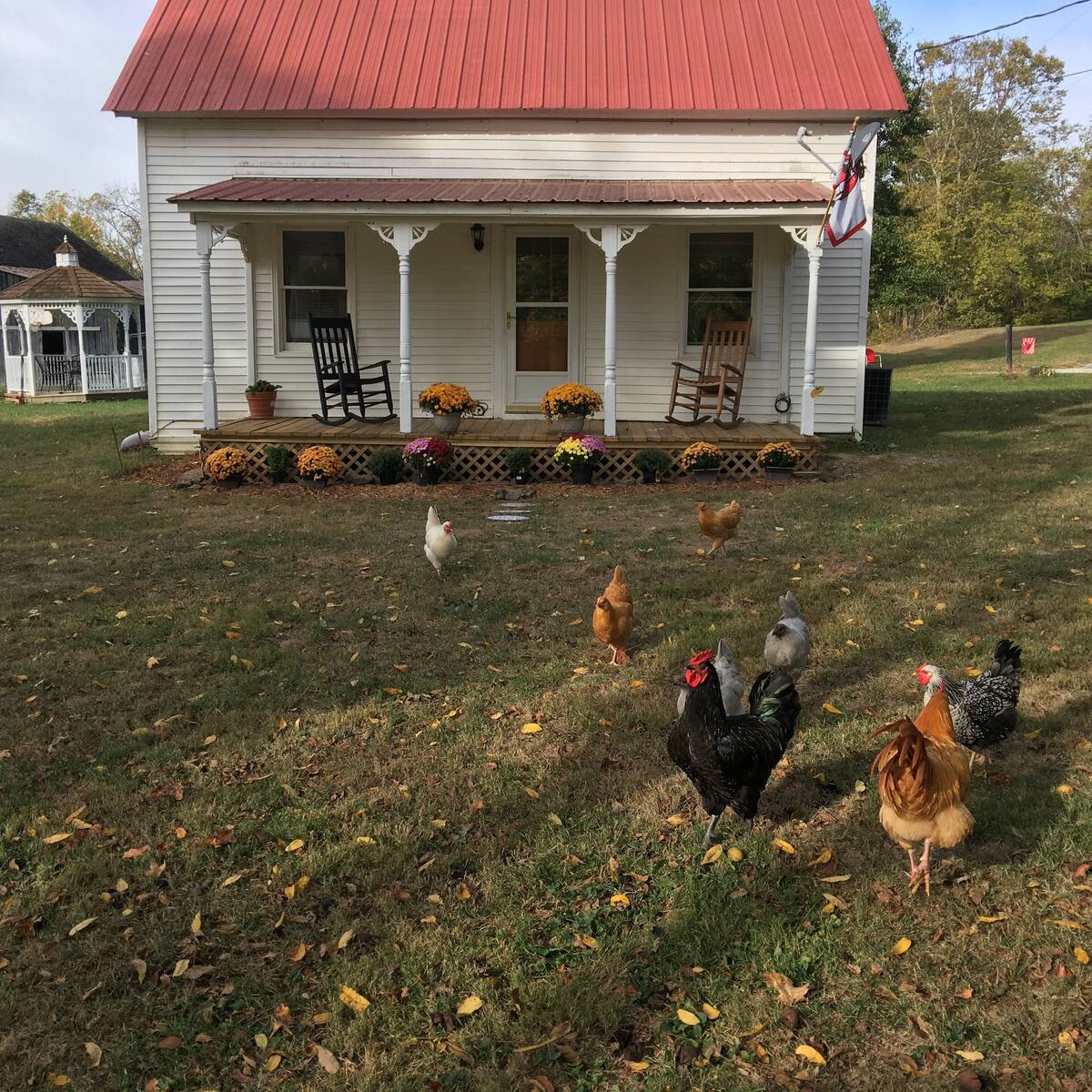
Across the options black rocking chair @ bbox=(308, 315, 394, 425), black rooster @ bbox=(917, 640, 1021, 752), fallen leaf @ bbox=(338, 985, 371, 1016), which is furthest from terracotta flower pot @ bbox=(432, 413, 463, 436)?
fallen leaf @ bbox=(338, 985, 371, 1016)

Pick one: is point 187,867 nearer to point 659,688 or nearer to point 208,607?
point 659,688

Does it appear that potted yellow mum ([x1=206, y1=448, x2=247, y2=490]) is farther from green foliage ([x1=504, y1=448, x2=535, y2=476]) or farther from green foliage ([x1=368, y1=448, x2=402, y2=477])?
green foliage ([x1=504, y1=448, x2=535, y2=476])

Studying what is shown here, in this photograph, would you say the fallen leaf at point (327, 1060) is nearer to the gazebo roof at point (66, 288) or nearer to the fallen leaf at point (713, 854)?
the fallen leaf at point (713, 854)

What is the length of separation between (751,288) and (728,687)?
9.42 metres

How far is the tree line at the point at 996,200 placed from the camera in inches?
1549

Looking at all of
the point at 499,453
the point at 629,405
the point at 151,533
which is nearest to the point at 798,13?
the point at 629,405

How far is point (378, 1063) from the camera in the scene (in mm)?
2461

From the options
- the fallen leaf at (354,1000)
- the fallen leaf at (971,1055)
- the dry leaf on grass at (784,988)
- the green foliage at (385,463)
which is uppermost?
the green foliage at (385,463)

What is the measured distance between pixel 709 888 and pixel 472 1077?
1.08 metres

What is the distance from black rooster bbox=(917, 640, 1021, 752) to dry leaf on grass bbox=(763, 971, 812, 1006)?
1444 millimetres

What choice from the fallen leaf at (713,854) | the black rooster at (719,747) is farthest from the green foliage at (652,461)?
the fallen leaf at (713,854)

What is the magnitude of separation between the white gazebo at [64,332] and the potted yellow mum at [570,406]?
1739 cm

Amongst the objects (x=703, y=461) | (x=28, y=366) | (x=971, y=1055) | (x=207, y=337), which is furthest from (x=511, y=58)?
(x=28, y=366)

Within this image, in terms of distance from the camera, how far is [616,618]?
498 centimetres
